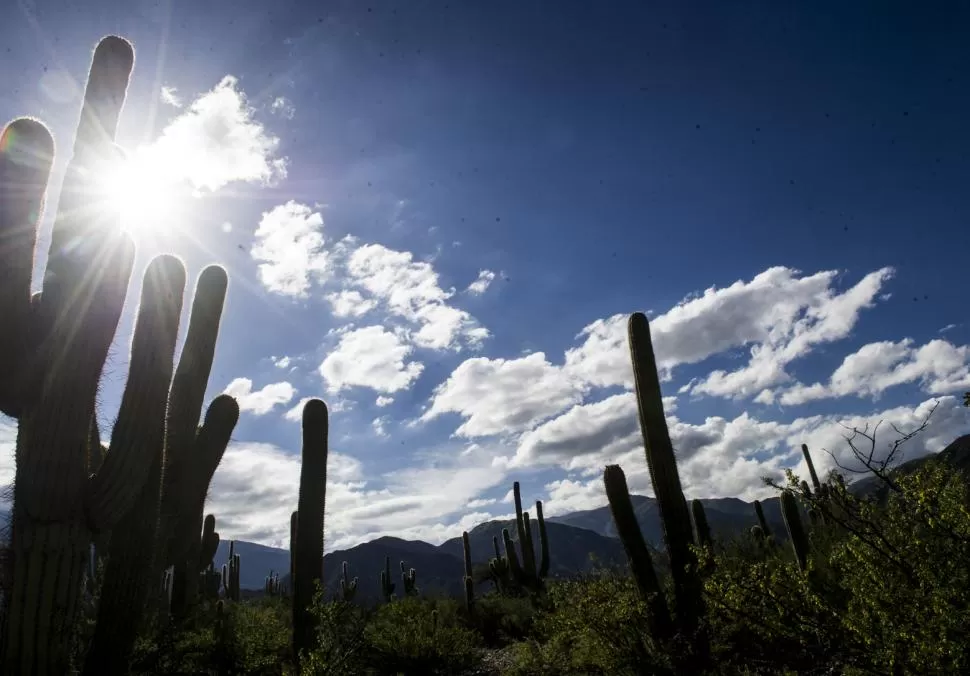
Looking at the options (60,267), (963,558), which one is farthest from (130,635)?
(963,558)

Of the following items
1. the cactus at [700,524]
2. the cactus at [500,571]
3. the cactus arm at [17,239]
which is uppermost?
the cactus arm at [17,239]

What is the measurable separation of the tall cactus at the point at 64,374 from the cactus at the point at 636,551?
6.19 metres

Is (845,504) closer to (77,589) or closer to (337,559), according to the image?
(77,589)

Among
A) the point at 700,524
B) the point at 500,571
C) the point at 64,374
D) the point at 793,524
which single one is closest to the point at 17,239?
the point at 64,374

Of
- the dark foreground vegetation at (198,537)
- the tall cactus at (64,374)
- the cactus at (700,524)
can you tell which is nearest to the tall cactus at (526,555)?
the cactus at (700,524)

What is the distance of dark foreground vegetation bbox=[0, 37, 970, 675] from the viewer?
321cm

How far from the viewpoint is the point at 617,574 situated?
9.62m

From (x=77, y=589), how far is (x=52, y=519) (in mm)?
589

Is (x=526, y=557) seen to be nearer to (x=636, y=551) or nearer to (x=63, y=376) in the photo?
(x=636, y=551)

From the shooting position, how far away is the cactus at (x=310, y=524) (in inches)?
357

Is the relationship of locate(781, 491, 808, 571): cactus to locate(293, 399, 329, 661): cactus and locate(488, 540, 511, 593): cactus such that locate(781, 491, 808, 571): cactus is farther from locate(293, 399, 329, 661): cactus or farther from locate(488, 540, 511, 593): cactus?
locate(488, 540, 511, 593): cactus

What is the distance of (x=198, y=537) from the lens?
10.0 meters

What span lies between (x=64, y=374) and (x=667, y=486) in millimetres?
7141

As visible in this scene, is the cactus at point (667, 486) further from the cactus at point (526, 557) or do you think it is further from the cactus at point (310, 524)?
the cactus at point (526, 557)
